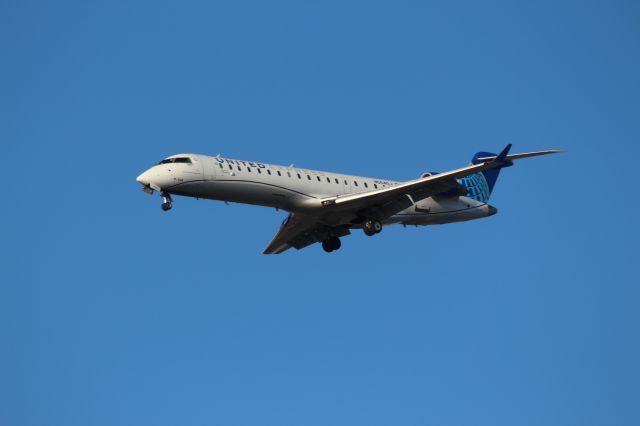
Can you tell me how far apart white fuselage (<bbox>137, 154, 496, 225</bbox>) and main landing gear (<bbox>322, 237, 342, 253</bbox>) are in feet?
8.20

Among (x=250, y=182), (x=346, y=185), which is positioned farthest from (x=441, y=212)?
(x=250, y=182)

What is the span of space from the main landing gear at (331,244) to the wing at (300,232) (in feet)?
0.70

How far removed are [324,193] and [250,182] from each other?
10.9 ft

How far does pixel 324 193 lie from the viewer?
36125 millimetres

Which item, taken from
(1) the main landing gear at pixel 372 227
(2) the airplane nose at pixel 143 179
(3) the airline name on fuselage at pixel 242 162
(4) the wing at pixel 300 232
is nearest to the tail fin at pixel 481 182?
(1) the main landing gear at pixel 372 227

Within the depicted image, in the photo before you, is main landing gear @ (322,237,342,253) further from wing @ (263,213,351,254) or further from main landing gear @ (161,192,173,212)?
main landing gear @ (161,192,173,212)

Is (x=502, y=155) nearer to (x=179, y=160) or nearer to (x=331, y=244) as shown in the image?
(x=331, y=244)

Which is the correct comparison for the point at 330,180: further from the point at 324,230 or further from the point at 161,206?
the point at 161,206

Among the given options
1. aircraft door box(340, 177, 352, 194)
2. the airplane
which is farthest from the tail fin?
aircraft door box(340, 177, 352, 194)

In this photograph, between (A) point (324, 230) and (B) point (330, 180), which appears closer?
(B) point (330, 180)

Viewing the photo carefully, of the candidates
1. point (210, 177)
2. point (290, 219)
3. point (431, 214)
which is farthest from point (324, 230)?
point (210, 177)

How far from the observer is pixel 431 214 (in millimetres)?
39094

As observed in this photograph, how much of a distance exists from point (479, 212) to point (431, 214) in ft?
7.88

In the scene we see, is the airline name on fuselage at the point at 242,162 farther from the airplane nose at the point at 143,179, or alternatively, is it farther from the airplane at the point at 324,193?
the airplane nose at the point at 143,179
